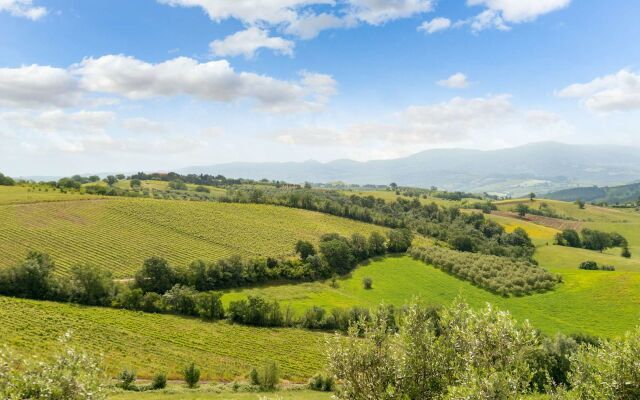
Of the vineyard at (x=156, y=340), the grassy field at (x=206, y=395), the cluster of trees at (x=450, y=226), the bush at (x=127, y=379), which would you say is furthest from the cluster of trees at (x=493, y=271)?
the bush at (x=127, y=379)

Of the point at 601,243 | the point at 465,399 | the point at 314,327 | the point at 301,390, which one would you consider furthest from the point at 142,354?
the point at 601,243

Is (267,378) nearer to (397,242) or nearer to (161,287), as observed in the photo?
(161,287)

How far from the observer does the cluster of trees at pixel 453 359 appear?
19469 mm

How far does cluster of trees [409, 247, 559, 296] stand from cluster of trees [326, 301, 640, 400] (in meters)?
90.6

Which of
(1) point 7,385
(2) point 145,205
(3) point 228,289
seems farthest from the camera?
(2) point 145,205

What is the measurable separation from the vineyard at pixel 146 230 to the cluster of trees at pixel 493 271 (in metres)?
30.5

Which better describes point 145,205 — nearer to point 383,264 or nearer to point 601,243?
point 383,264

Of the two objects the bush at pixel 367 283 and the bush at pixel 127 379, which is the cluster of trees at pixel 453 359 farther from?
the bush at pixel 367 283

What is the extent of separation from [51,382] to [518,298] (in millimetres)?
105970

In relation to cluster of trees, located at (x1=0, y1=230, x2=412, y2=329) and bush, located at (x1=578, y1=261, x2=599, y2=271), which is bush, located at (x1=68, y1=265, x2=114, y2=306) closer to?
cluster of trees, located at (x1=0, y1=230, x2=412, y2=329)

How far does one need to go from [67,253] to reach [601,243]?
600 ft

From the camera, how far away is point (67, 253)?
95.2 metres

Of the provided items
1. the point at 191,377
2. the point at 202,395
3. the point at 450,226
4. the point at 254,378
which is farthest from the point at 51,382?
the point at 450,226

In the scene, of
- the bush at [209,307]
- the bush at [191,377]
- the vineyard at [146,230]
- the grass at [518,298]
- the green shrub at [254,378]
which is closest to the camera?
the bush at [191,377]
